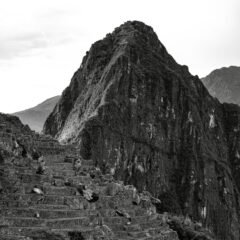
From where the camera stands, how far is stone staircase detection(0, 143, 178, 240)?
82.5 ft

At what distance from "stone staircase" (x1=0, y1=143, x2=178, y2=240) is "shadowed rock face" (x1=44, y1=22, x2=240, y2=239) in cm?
11213

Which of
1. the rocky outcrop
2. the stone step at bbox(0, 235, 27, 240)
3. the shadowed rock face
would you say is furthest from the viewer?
the shadowed rock face

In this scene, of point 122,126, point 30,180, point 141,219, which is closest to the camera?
point 30,180

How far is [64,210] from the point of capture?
27750 mm

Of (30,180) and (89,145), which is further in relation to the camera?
(89,145)

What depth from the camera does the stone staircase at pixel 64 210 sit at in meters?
25.1

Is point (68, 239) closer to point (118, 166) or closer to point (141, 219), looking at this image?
point (141, 219)

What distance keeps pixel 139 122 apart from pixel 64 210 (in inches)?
5766

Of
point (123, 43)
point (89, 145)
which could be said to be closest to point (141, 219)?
point (89, 145)

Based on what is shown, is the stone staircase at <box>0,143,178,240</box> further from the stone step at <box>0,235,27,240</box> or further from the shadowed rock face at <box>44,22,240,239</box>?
the shadowed rock face at <box>44,22,240,239</box>

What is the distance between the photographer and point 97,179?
1575 inches

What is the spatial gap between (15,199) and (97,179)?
1300cm

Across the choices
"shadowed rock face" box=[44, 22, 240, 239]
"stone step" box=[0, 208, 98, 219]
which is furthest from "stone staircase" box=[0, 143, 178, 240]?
"shadowed rock face" box=[44, 22, 240, 239]

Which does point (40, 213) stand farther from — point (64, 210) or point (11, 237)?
point (11, 237)
